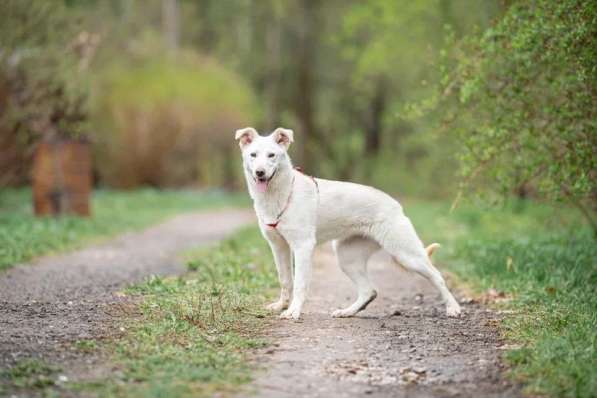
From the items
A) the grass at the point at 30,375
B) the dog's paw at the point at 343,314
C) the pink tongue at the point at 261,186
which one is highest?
the pink tongue at the point at 261,186

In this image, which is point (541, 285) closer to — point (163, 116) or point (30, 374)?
point (30, 374)

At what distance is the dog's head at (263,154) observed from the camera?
6.72 meters

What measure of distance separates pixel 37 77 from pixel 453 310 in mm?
10857

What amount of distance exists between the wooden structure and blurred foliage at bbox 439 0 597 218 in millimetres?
10302

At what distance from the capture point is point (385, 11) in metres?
21.8

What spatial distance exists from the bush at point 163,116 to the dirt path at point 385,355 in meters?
19.6

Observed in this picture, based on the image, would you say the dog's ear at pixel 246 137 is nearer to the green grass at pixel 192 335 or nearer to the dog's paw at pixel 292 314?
the green grass at pixel 192 335

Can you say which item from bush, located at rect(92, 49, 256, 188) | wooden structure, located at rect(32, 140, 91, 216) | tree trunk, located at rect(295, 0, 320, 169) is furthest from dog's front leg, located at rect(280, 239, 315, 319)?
tree trunk, located at rect(295, 0, 320, 169)

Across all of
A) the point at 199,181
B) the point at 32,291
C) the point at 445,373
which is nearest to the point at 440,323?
the point at 445,373

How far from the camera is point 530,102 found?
9438mm

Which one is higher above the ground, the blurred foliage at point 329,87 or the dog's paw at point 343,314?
the blurred foliage at point 329,87

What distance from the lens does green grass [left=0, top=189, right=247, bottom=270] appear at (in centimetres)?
1189

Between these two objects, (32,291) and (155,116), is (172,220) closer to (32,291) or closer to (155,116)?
(155,116)

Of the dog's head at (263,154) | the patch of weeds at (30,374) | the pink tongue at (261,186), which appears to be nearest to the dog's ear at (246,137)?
the dog's head at (263,154)
